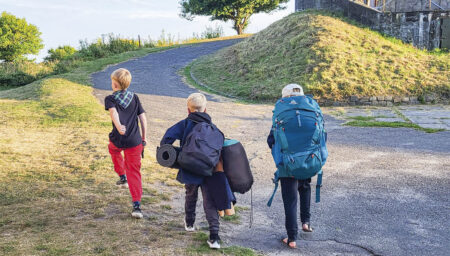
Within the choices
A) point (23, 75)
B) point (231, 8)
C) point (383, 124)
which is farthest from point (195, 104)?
point (231, 8)

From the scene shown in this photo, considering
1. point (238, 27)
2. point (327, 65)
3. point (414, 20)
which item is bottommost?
point (327, 65)

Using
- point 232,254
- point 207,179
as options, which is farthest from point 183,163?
point 232,254

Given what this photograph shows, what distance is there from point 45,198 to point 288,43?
1639 cm

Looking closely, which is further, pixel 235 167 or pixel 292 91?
pixel 292 91

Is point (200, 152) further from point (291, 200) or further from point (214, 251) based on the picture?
point (291, 200)

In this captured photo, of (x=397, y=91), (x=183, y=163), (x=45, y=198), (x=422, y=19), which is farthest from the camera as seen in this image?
(x=422, y=19)

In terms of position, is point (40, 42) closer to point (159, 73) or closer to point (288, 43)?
point (159, 73)

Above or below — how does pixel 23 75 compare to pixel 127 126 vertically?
above

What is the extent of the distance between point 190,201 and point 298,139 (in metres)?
1.30

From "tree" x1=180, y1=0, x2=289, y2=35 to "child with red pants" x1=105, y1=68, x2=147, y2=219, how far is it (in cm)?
3482

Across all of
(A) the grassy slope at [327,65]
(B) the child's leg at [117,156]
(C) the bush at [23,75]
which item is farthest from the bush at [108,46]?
(B) the child's leg at [117,156]

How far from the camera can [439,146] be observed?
8.98 metres

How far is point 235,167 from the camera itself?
159 inches

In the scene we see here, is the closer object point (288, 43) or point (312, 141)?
point (312, 141)
